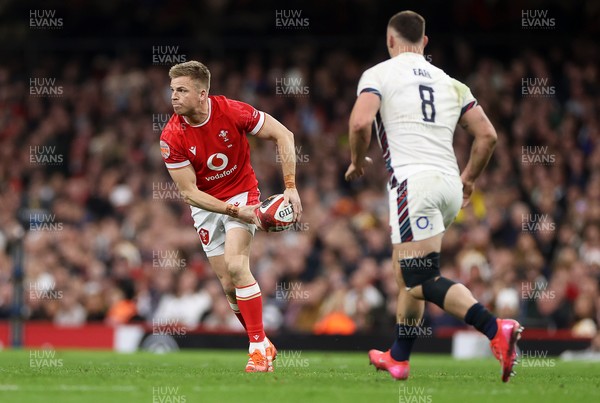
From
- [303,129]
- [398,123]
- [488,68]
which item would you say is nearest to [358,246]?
[303,129]

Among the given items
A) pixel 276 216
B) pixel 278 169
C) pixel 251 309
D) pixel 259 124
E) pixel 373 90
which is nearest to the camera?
pixel 373 90

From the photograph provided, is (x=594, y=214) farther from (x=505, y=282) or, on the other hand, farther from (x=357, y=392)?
(x=357, y=392)

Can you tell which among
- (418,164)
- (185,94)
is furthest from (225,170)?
(418,164)

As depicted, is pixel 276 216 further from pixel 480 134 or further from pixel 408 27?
pixel 408 27

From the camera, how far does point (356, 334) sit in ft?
51.6

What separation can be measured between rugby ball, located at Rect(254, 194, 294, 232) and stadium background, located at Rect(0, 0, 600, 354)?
23.5 ft

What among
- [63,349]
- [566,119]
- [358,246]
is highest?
[566,119]

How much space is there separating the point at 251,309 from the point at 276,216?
0.85 meters

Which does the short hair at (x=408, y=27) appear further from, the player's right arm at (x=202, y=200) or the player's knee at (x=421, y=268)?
the player's right arm at (x=202, y=200)

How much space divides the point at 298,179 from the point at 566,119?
4757mm

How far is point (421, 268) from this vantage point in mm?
7742

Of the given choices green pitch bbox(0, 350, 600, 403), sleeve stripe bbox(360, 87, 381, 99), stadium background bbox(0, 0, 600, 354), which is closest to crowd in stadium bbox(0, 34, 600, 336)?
stadium background bbox(0, 0, 600, 354)

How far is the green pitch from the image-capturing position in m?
7.15

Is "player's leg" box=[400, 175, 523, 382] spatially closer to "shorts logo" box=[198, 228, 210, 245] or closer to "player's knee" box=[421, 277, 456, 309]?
"player's knee" box=[421, 277, 456, 309]
